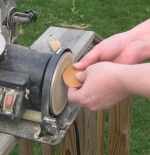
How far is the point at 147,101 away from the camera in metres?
2.97

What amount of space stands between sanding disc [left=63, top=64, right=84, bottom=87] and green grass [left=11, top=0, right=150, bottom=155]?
2310 millimetres

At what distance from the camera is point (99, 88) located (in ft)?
3.97

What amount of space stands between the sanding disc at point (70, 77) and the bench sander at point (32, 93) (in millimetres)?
16

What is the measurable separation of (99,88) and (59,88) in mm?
133

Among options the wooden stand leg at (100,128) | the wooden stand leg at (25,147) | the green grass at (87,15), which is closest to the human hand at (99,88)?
the wooden stand leg at (25,147)

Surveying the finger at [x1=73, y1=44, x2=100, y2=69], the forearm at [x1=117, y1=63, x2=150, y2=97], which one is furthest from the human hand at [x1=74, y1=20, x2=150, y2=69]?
the forearm at [x1=117, y1=63, x2=150, y2=97]

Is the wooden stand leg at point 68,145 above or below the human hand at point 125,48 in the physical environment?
below

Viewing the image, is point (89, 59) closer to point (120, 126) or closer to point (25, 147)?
point (25, 147)

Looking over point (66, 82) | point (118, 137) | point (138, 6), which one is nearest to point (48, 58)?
point (66, 82)

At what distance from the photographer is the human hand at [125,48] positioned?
1391 millimetres

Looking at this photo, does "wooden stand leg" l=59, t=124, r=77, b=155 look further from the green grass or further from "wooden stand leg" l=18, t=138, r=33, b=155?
the green grass

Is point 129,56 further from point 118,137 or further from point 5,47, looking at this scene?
point 118,137

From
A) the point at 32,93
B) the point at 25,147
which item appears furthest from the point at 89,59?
the point at 25,147

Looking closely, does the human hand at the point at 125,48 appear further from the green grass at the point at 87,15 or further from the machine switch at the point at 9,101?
the green grass at the point at 87,15
